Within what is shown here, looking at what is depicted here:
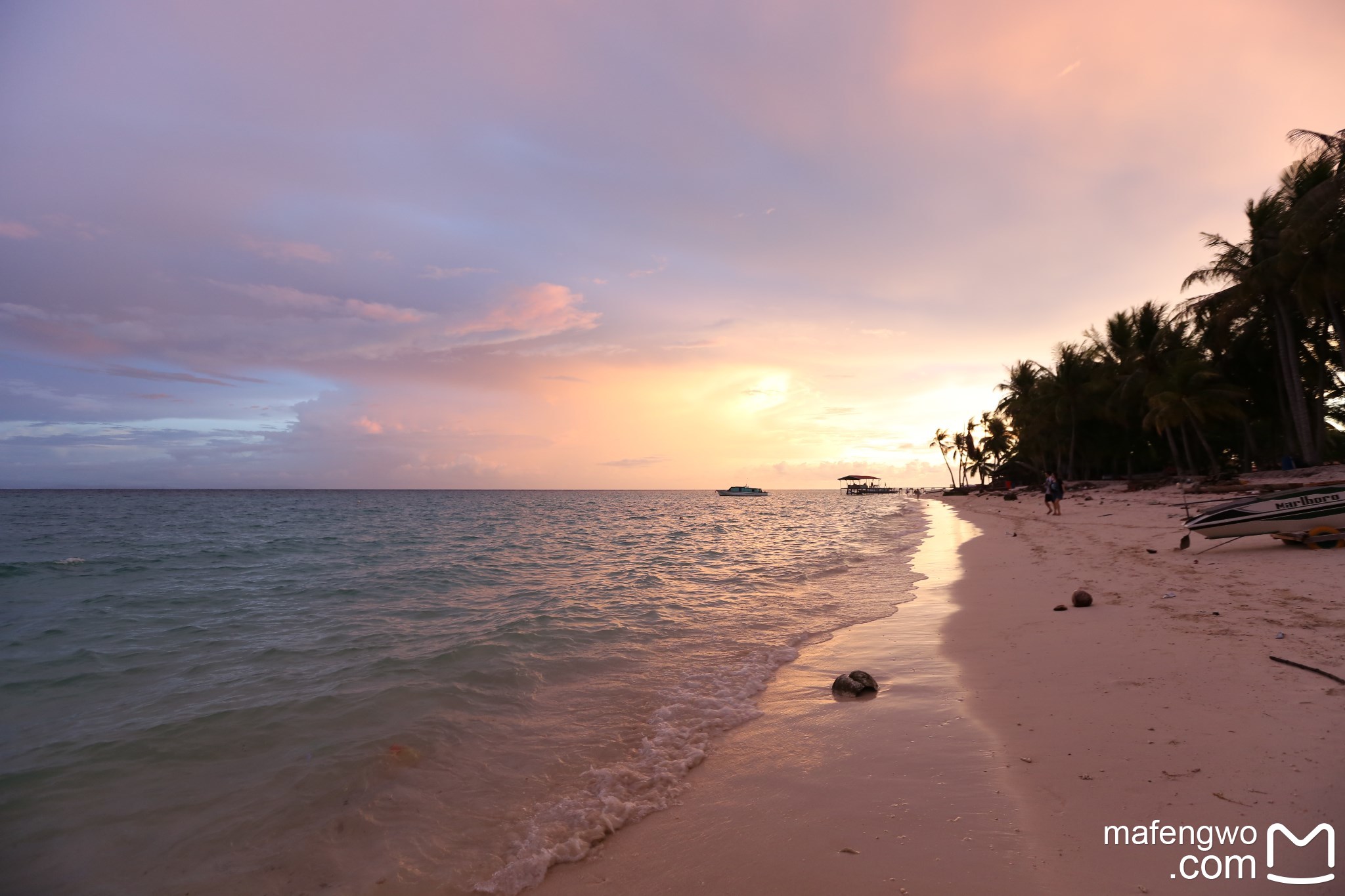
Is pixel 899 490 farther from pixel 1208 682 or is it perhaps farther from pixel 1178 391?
pixel 1208 682

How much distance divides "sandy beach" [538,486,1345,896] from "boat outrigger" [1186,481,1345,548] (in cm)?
282

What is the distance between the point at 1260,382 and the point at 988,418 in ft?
140

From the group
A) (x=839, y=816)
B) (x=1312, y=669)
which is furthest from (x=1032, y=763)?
(x=1312, y=669)

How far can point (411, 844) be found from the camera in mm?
4246

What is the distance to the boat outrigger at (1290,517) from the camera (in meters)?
10.5

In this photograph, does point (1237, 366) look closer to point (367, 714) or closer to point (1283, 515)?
point (1283, 515)

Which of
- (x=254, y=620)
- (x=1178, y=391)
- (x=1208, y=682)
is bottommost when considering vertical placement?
(x=254, y=620)

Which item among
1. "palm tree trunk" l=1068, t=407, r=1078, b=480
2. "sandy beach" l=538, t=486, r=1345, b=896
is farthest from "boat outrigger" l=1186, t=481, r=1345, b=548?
"palm tree trunk" l=1068, t=407, r=1078, b=480

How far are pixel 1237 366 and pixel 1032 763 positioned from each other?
4581cm

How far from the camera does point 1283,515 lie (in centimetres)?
1107

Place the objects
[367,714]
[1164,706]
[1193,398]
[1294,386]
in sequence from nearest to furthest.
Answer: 1. [1164,706]
2. [367,714]
3. [1294,386]
4. [1193,398]

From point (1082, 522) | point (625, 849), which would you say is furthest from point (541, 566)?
point (1082, 522)

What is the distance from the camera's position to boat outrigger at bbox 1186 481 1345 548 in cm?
1055

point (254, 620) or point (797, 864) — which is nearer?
point (797, 864)
